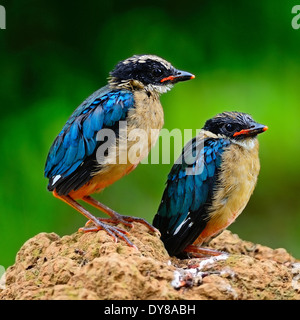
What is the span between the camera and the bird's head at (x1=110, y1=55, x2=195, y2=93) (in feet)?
20.3

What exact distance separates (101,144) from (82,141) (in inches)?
6.9

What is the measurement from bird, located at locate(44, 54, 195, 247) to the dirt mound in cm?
36

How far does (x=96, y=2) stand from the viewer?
29.8 feet

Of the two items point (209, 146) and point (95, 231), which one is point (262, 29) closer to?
point (209, 146)

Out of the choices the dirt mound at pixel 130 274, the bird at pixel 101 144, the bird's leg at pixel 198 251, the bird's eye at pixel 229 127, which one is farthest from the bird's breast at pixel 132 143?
the bird's leg at pixel 198 251

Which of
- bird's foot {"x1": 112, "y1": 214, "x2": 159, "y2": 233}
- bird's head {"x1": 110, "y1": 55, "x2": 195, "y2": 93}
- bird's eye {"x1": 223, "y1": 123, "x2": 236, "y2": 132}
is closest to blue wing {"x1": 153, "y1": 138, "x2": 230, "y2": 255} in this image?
bird's eye {"x1": 223, "y1": 123, "x2": 236, "y2": 132}

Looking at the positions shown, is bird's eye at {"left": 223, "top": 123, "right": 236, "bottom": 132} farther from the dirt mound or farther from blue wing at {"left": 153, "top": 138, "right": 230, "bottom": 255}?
the dirt mound

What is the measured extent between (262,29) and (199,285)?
5136mm

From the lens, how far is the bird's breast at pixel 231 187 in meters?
6.04

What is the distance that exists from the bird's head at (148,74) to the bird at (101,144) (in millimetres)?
47

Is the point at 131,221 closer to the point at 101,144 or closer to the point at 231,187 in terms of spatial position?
the point at 101,144

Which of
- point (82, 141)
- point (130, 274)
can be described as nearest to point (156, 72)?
point (82, 141)

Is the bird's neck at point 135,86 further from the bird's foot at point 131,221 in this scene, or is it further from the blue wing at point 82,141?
the bird's foot at point 131,221

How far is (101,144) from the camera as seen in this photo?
576cm
